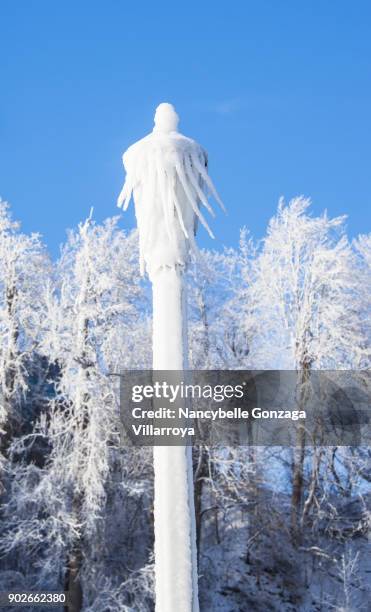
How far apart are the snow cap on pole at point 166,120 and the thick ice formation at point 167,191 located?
0.07 meters

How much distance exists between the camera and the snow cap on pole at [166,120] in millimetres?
5203

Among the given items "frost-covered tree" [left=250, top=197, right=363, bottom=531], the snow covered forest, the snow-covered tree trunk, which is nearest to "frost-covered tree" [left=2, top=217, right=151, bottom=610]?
the snow covered forest

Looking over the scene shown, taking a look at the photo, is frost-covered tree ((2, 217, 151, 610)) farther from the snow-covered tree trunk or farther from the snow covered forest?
the snow-covered tree trunk

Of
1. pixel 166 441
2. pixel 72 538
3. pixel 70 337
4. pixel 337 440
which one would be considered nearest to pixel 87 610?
pixel 72 538

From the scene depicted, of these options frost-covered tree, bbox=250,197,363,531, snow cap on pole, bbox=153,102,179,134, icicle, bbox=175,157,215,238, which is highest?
frost-covered tree, bbox=250,197,363,531

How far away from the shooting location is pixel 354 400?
1711 cm

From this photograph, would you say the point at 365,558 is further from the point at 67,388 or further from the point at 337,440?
the point at 67,388

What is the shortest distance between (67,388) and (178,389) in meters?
10.9

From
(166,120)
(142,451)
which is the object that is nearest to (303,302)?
(142,451)

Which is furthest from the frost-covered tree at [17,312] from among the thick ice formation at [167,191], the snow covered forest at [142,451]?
the thick ice formation at [167,191]

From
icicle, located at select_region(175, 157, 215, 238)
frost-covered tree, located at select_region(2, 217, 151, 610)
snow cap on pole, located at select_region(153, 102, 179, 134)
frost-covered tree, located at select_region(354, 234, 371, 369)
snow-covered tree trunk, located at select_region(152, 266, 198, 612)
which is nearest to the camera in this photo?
snow-covered tree trunk, located at select_region(152, 266, 198, 612)

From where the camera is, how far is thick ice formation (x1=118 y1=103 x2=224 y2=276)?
4949 millimetres

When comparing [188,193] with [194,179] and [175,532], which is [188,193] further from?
[175,532]

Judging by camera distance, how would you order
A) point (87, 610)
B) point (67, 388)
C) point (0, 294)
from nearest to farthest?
point (87, 610), point (67, 388), point (0, 294)
